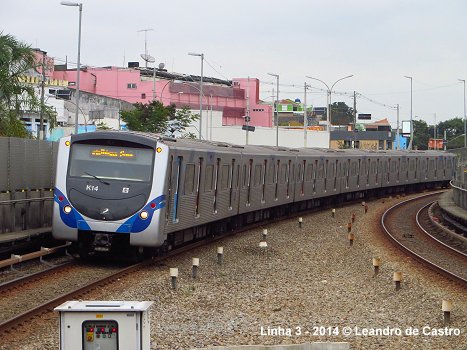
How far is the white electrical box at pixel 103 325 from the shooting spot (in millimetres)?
8164

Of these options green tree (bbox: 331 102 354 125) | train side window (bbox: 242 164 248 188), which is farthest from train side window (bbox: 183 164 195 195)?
green tree (bbox: 331 102 354 125)

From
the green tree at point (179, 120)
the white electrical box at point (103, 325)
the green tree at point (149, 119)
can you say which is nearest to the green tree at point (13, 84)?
the white electrical box at point (103, 325)

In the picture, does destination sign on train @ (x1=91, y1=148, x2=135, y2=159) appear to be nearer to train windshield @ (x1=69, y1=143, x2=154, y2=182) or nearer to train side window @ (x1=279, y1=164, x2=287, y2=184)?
train windshield @ (x1=69, y1=143, x2=154, y2=182)

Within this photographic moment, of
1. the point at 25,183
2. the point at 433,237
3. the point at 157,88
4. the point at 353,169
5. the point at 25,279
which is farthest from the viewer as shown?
the point at 157,88

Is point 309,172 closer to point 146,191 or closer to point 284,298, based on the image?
point 146,191

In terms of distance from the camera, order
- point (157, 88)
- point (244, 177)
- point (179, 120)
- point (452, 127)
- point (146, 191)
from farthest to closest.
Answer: point (452, 127) → point (157, 88) → point (179, 120) → point (244, 177) → point (146, 191)

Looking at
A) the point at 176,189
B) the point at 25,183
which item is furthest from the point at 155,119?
the point at 176,189

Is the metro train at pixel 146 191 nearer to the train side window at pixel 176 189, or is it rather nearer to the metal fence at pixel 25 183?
the train side window at pixel 176 189

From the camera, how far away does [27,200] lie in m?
20.6

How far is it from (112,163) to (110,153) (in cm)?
21

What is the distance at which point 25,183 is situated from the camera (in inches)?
846

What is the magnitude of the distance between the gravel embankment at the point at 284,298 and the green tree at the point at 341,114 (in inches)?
5939

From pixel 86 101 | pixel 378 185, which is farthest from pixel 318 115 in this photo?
pixel 378 185

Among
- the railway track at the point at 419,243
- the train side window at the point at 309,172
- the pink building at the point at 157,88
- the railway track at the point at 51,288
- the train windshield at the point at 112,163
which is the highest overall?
the pink building at the point at 157,88
